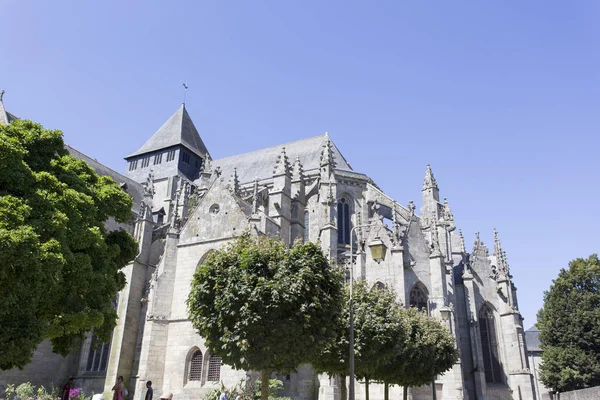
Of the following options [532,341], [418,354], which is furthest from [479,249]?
[532,341]

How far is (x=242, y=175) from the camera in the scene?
4053 centimetres

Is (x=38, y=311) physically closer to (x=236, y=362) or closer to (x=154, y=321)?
(x=236, y=362)

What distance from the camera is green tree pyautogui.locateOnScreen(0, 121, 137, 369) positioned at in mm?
10852

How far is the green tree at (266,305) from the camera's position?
1280 centimetres

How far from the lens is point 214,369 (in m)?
20.0

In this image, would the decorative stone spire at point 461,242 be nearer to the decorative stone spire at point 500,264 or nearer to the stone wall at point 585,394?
the decorative stone spire at point 500,264

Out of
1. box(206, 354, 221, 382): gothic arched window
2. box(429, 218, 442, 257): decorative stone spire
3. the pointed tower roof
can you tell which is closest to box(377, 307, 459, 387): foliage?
box(429, 218, 442, 257): decorative stone spire

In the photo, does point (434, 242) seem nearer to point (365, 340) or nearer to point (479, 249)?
point (479, 249)

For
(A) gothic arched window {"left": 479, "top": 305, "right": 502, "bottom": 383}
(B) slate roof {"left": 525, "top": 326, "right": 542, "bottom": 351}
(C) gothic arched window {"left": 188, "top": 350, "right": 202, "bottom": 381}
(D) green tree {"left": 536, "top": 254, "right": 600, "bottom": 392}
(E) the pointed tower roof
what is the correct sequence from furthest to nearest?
(B) slate roof {"left": 525, "top": 326, "right": 542, "bottom": 351} → (E) the pointed tower roof → (D) green tree {"left": 536, "top": 254, "right": 600, "bottom": 392} → (A) gothic arched window {"left": 479, "top": 305, "right": 502, "bottom": 383} → (C) gothic arched window {"left": 188, "top": 350, "right": 202, "bottom": 381}

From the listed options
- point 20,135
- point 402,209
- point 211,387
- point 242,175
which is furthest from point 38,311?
point 242,175

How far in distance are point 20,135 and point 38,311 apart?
502 cm

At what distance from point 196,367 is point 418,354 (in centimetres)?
928

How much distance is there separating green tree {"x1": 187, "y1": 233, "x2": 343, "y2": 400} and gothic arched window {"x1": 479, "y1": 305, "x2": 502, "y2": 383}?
19.9m

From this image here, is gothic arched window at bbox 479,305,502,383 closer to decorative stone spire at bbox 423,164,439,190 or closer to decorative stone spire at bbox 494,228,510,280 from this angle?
decorative stone spire at bbox 494,228,510,280
